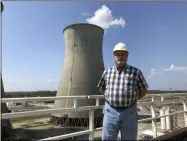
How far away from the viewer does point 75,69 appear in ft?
57.2

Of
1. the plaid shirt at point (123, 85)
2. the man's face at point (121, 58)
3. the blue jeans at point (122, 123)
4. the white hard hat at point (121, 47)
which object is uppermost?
the white hard hat at point (121, 47)

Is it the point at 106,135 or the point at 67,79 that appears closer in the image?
the point at 106,135

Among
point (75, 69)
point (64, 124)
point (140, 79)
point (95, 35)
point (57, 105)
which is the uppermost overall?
point (95, 35)

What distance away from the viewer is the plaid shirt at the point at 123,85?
2.63 m

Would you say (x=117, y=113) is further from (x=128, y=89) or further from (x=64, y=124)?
(x=64, y=124)

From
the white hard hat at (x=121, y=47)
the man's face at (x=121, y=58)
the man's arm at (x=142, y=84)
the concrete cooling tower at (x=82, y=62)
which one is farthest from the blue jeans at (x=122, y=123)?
the concrete cooling tower at (x=82, y=62)

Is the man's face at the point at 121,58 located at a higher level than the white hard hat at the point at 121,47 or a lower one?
lower

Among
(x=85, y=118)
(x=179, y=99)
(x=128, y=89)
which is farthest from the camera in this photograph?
(x=85, y=118)

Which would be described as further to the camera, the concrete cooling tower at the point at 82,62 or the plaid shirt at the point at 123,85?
the concrete cooling tower at the point at 82,62

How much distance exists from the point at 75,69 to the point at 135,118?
1485 centimetres

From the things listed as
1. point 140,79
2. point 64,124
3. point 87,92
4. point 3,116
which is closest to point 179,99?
point 140,79

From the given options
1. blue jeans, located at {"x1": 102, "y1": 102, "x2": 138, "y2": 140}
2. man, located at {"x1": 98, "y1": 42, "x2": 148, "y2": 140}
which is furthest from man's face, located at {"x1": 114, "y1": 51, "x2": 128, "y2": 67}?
blue jeans, located at {"x1": 102, "y1": 102, "x2": 138, "y2": 140}

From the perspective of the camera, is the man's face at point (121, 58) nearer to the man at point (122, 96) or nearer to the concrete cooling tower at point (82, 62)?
the man at point (122, 96)

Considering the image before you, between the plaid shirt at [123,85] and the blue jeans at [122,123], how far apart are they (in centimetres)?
7
